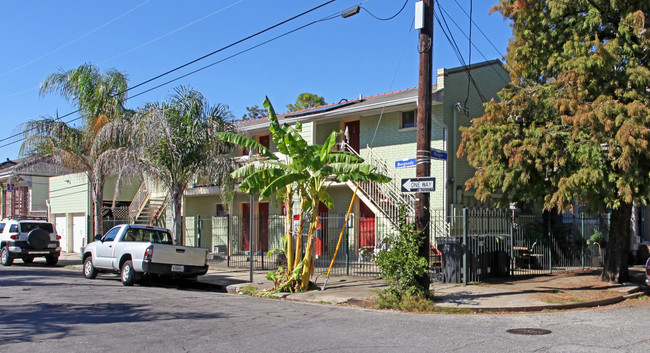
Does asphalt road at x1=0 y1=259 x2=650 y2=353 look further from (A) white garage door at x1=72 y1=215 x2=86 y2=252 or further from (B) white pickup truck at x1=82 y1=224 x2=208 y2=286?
(A) white garage door at x1=72 y1=215 x2=86 y2=252

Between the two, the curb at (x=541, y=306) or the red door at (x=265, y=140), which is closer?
the curb at (x=541, y=306)


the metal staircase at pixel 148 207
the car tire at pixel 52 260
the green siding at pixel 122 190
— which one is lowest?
the car tire at pixel 52 260

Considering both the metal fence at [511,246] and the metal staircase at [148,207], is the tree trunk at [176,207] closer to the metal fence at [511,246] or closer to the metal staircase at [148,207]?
the metal fence at [511,246]

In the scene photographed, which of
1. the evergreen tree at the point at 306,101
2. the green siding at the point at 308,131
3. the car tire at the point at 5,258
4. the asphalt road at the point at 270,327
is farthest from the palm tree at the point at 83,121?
the evergreen tree at the point at 306,101

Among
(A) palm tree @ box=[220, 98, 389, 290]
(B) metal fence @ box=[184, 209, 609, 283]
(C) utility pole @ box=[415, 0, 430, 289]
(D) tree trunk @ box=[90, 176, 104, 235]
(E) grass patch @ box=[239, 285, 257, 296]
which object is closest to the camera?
(C) utility pole @ box=[415, 0, 430, 289]

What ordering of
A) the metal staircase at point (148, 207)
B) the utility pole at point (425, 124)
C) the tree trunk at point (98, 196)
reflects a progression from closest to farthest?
the utility pole at point (425, 124)
the tree trunk at point (98, 196)
the metal staircase at point (148, 207)

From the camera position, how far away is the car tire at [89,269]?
16.6 metres

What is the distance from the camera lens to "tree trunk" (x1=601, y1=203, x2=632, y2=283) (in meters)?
14.1

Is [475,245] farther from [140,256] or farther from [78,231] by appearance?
[78,231]

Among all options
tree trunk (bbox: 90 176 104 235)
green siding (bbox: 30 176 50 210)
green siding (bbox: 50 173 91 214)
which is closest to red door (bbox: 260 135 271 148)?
tree trunk (bbox: 90 176 104 235)

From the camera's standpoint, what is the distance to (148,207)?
27.6 metres

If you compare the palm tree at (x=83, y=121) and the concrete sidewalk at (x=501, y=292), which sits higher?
the palm tree at (x=83, y=121)

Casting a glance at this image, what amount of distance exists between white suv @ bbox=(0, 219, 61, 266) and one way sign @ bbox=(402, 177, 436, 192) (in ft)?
54.8

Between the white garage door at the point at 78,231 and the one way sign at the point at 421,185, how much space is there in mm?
24248
